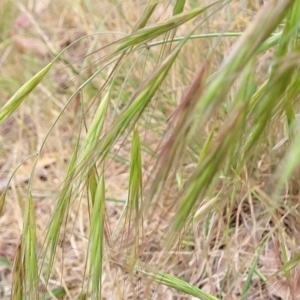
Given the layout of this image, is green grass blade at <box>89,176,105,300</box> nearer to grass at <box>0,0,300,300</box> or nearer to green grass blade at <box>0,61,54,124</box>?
grass at <box>0,0,300,300</box>

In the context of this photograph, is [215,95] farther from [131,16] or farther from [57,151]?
[131,16]

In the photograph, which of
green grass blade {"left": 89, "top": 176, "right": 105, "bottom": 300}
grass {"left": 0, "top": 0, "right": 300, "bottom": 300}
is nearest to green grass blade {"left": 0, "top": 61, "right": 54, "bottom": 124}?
grass {"left": 0, "top": 0, "right": 300, "bottom": 300}

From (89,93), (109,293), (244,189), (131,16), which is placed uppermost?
(131,16)

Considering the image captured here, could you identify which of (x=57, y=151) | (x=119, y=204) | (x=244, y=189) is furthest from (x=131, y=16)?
(x=244, y=189)

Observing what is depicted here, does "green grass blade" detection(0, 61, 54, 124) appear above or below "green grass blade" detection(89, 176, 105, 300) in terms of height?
above

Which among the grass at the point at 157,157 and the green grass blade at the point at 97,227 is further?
the green grass blade at the point at 97,227

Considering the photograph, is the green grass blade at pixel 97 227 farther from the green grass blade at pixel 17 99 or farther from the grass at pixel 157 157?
the green grass blade at pixel 17 99

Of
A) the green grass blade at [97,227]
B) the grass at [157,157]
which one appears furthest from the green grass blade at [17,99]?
the green grass blade at [97,227]

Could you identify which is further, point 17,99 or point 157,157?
point 17,99
